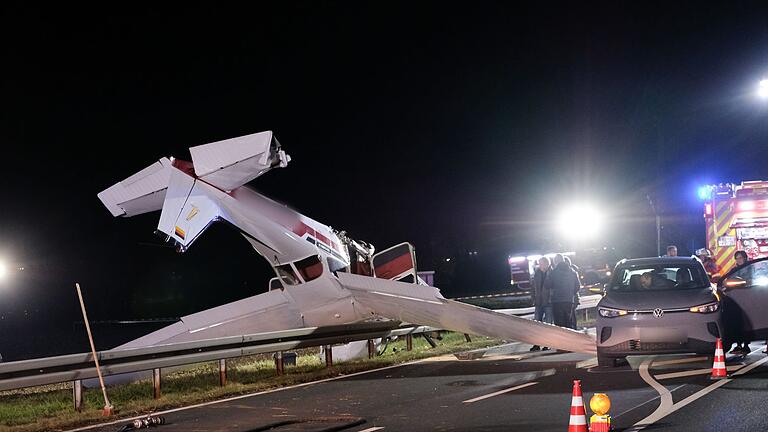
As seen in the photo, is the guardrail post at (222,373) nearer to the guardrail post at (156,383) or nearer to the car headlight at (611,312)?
the guardrail post at (156,383)

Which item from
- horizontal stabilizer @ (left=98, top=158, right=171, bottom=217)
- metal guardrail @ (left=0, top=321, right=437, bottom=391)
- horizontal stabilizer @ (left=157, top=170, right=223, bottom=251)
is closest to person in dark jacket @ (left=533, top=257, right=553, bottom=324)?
metal guardrail @ (left=0, top=321, right=437, bottom=391)

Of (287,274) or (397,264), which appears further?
(397,264)

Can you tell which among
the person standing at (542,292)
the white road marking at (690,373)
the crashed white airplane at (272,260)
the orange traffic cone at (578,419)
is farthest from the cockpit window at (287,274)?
the orange traffic cone at (578,419)

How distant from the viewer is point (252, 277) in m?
55.3

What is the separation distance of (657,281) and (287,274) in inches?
264

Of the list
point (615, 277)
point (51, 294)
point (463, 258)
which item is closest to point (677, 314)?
point (615, 277)

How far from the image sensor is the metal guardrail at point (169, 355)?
10445 mm

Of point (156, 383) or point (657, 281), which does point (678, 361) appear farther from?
point (156, 383)

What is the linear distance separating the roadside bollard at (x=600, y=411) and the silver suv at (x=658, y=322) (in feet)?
20.5

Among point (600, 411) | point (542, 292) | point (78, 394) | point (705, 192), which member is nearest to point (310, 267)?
point (542, 292)

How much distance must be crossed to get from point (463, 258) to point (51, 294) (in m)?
28.0

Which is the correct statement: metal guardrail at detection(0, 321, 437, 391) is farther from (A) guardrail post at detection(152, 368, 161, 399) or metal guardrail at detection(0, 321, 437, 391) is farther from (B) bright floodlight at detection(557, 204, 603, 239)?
(B) bright floodlight at detection(557, 204, 603, 239)

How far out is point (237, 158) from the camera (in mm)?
14703

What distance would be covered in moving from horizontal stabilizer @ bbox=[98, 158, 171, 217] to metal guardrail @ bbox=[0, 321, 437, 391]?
11.0 feet
